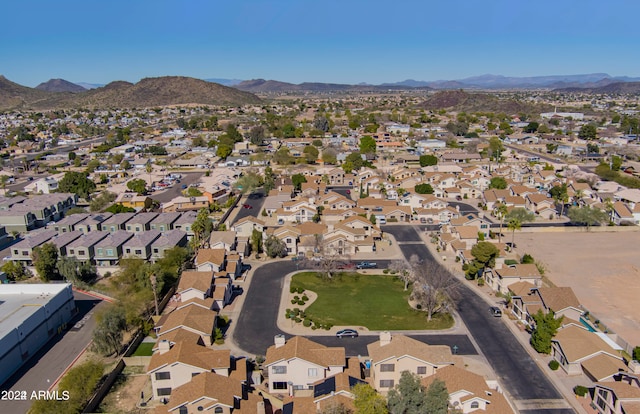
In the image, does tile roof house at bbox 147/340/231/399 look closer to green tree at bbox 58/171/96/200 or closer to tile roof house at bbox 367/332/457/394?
tile roof house at bbox 367/332/457/394

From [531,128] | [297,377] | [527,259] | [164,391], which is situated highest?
[531,128]

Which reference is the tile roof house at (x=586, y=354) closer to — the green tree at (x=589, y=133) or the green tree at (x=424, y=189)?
the green tree at (x=424, y=189)

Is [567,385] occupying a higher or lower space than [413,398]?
lower

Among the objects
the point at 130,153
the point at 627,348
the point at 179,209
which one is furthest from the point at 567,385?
the point at 130,153

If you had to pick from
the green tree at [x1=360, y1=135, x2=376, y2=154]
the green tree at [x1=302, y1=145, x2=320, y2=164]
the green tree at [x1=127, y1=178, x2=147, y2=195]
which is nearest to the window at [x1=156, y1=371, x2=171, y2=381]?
the green tree at [x1=127, y1=178, x2=147, y2=195]

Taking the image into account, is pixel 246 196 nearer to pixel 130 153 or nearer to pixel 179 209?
pixel 179 209

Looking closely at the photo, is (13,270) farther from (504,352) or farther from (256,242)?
(504,352)

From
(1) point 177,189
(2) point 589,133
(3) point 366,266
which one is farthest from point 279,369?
(2) point 589,133
